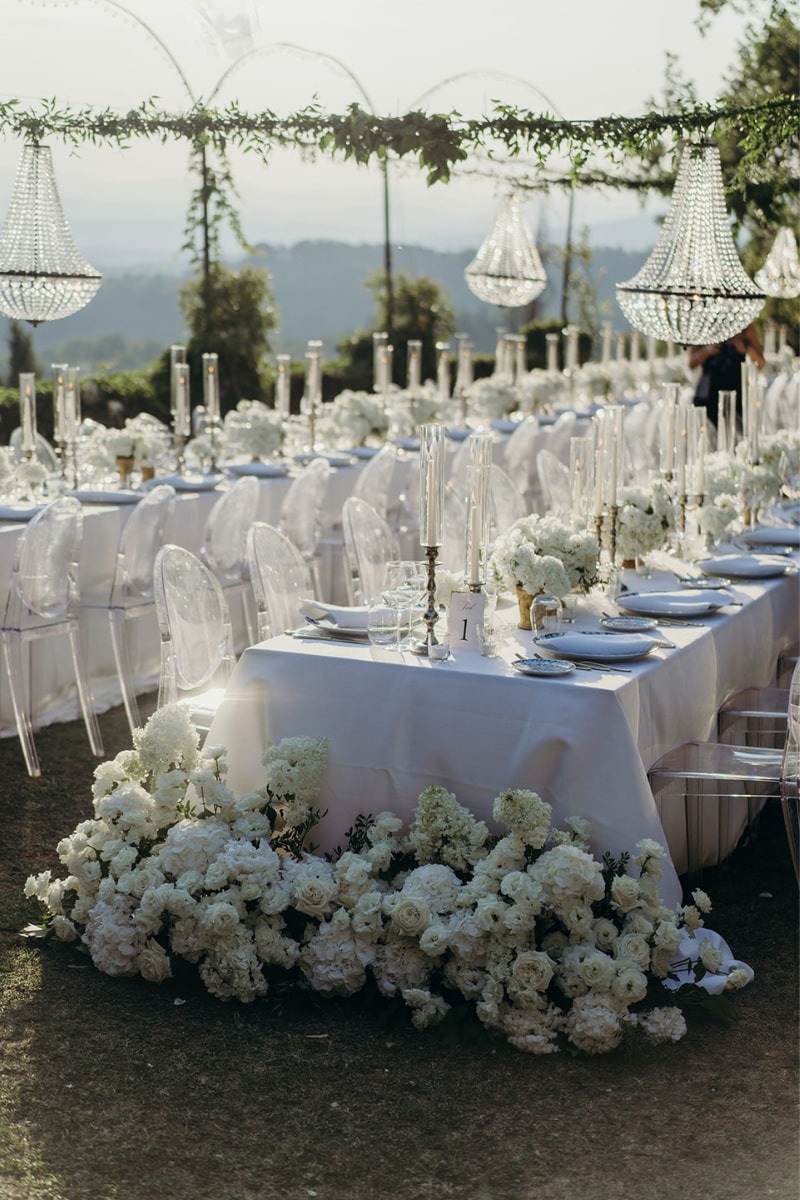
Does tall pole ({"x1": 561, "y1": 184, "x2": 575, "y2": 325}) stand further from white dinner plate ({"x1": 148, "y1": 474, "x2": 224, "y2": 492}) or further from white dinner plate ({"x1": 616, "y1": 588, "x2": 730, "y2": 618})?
white dinner plate ({"x1": 616, "y1": 588, "x2": 730, "y2": 618})

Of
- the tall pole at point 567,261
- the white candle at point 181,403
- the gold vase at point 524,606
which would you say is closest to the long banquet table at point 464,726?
the gold vase at point 524,606

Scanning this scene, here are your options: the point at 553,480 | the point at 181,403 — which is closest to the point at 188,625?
the point at 181,403

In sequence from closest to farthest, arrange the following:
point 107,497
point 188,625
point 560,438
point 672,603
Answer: point 672,603, point 188,625, point 107,497, point 560,438

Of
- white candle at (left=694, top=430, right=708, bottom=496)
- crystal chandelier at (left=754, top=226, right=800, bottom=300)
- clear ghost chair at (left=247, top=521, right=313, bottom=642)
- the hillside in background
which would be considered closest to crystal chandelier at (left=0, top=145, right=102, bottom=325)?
clear ghost chair at (left=247, top=521, right=313, bottom=642)

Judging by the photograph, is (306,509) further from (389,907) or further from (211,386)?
(389,907)

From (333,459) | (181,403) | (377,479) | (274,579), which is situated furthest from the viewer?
(333,459)

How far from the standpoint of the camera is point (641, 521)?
4.77 metres

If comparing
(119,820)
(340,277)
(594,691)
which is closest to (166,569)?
(119,820)

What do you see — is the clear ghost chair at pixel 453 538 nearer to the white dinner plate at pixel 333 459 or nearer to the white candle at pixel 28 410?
the white candle at pixel 28 410

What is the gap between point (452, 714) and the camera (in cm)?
347

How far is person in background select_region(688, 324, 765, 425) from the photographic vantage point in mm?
8875

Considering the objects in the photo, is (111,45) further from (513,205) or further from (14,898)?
(14,898)

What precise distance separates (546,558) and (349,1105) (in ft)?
5.16

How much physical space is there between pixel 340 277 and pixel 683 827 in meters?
13.8
